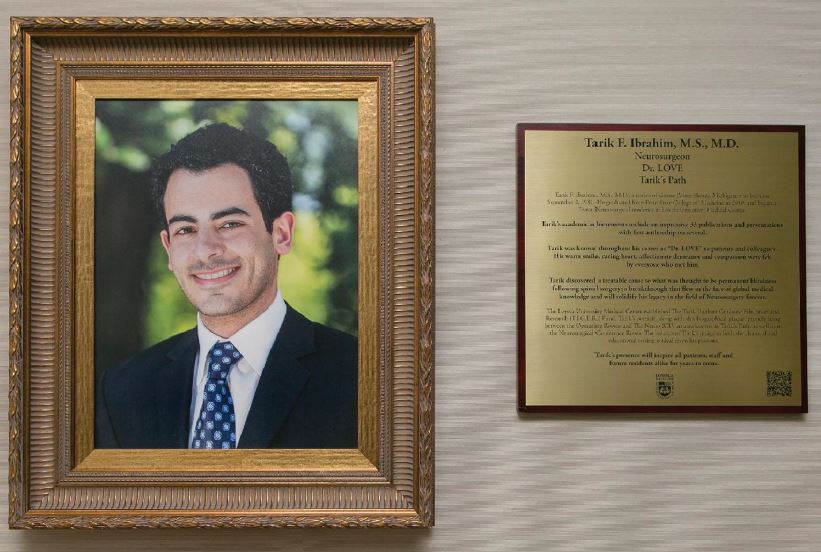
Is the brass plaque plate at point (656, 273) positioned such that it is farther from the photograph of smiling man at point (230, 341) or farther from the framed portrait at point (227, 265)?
the photograph of smiling man at point (230, 341)

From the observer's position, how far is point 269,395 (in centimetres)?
111

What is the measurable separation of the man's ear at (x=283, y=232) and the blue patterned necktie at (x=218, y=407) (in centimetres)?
17

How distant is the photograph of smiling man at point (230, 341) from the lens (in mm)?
1104

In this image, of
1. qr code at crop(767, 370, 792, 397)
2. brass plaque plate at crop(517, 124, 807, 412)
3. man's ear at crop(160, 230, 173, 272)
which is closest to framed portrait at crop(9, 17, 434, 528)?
man's ear at crop(160, 230, 173, 272)

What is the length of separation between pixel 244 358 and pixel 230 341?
3cm

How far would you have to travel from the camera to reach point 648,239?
1128mm

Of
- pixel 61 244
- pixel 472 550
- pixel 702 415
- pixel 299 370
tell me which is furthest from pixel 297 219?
pixel 702 415

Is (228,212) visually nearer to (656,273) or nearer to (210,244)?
(210,244)

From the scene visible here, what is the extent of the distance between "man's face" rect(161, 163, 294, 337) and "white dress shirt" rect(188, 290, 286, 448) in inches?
1.0

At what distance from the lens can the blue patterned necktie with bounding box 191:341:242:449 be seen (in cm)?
110

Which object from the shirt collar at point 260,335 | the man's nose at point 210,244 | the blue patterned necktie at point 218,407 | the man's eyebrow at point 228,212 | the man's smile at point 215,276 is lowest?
the blue patterned necktie at point 218,407

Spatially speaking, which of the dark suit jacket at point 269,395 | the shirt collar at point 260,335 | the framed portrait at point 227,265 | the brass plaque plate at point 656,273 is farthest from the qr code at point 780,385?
the shirt collar at point 260,335

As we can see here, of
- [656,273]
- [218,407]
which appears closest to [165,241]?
[218,407]

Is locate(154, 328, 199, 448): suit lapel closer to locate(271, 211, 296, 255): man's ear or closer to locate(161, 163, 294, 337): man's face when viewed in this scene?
locate(161, 163, 294, 337): man's face
